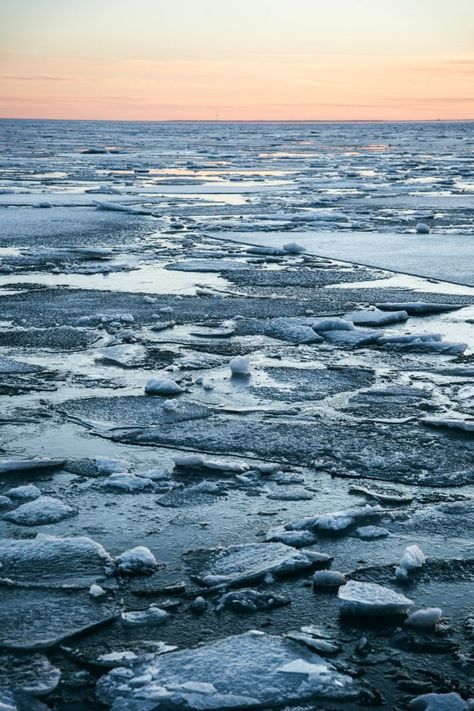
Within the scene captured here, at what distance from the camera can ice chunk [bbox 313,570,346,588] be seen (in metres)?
2.71

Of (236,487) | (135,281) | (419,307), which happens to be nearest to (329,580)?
(236,487)

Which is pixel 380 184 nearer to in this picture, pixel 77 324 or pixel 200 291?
pixel 200 291

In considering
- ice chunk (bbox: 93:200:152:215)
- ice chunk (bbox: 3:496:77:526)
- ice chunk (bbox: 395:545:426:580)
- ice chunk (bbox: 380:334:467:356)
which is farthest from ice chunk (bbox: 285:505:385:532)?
ice chunk (bbox: 93:200:152:215)

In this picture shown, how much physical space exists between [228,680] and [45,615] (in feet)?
1.99

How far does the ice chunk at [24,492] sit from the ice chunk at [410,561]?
1344mm

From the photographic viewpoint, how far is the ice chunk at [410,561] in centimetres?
274

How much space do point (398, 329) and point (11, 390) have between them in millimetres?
2637

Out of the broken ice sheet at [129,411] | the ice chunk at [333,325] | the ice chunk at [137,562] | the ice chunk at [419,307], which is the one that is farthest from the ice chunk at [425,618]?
the ice chunk at [419,307]

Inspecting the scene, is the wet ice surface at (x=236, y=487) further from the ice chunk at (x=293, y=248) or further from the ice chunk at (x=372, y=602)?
the ice chunk at (x=293, y=248)

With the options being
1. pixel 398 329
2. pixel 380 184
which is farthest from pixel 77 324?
pixel 380 184

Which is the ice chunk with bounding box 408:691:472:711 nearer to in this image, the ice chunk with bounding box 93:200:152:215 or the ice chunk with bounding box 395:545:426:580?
the ice chunk with bounding box 395:545:426:580

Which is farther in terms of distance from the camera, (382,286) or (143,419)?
(382,286)

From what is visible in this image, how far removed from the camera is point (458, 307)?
22.1 ft

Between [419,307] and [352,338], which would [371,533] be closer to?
[352,338]
